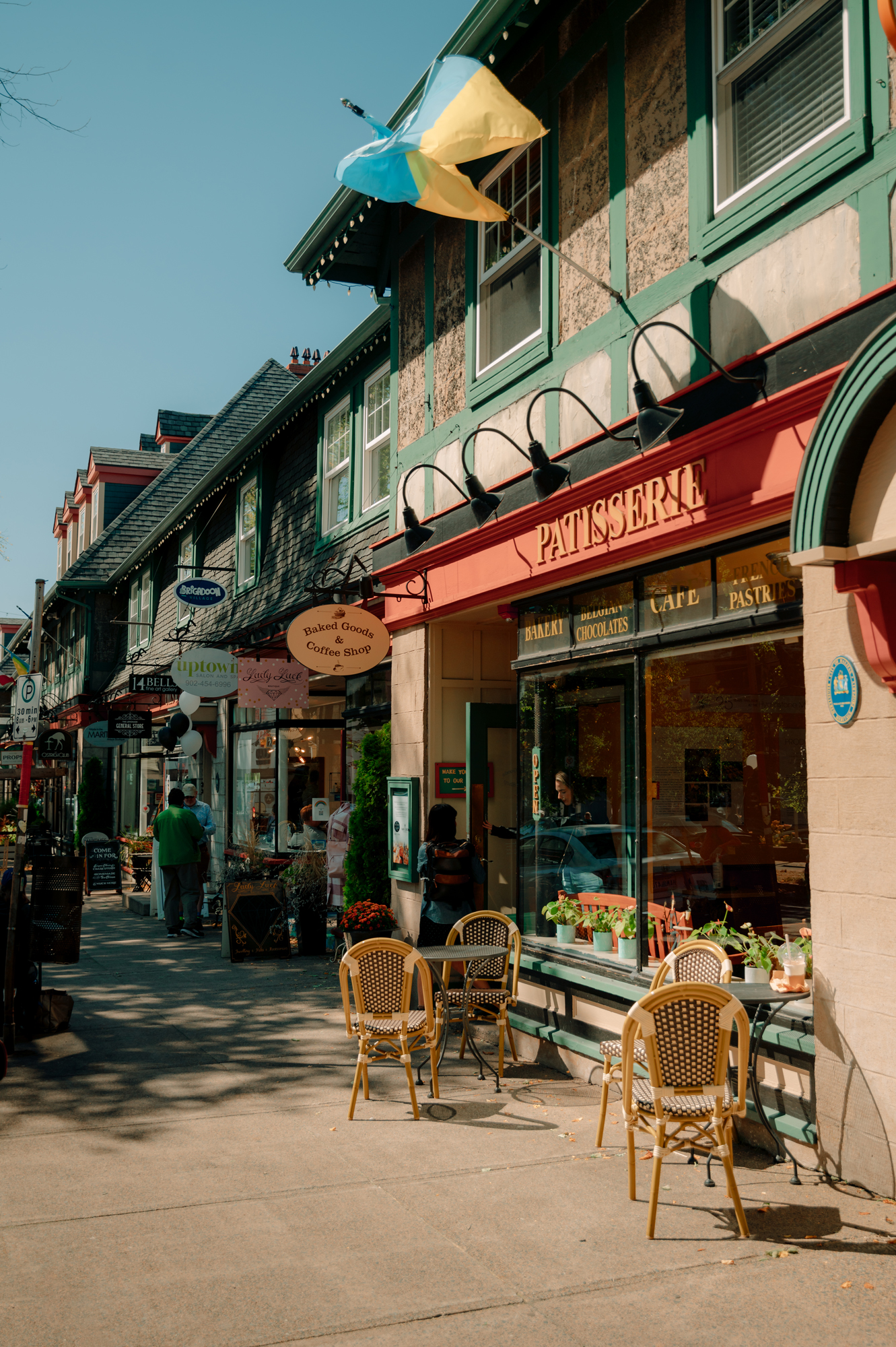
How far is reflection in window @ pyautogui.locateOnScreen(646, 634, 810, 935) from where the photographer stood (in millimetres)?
6969

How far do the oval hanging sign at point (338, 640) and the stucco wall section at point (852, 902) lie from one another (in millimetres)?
5459

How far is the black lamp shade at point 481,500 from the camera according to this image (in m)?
8.46

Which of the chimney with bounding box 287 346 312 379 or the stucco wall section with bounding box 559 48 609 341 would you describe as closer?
the stucco wall section with bounding box 559 48 609 341

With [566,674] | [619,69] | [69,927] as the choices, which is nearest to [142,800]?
[69,927]

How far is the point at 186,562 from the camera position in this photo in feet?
69.2

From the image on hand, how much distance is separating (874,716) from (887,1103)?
168cm

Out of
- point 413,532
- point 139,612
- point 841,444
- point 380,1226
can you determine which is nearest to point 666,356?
point 841,444

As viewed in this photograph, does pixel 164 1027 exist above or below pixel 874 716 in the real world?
below

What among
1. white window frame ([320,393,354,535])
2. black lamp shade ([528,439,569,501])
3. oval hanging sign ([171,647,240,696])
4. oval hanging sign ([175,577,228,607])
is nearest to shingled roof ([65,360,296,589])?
oval hanging sign ([175,577,228,607])

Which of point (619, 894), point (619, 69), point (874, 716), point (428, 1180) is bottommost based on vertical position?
point (428, 1180)

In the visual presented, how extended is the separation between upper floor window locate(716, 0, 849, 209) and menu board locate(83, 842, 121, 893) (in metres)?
16.8

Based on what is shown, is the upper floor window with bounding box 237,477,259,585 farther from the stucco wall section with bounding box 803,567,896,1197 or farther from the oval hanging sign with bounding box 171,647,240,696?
the stucco wall section with bounding box 803,567,896,1197

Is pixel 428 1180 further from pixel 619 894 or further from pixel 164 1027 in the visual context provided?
pixel 164 1027

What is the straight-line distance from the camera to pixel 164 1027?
8.95 meters
